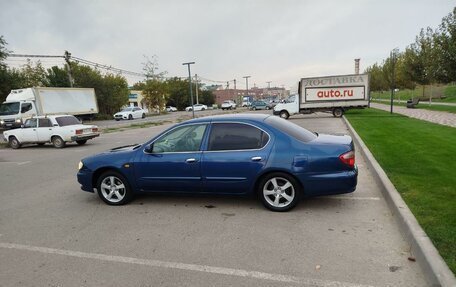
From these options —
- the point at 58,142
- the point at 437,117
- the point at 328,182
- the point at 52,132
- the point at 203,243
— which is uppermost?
the point at 52,132

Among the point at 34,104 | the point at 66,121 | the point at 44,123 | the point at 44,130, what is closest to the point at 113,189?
the point at 66,121

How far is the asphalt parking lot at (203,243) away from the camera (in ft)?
11.5

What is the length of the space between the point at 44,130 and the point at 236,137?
13381mm

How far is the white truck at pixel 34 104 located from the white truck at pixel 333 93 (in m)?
19.7

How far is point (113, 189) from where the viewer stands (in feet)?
19.9

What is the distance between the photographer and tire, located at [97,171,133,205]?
19.7 ft

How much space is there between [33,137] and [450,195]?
16490 mm

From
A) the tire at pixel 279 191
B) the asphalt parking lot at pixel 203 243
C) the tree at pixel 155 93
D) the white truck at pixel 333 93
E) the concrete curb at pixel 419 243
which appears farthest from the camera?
the tree at pixel 155 93

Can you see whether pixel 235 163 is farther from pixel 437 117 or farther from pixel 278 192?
pixel 437 117

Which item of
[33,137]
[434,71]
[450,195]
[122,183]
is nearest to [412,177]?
[450,195]

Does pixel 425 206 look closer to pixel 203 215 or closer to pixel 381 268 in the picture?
pixel 381 268

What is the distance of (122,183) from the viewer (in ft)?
19.7

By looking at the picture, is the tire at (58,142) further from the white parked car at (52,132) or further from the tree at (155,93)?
the tree at (155,93)

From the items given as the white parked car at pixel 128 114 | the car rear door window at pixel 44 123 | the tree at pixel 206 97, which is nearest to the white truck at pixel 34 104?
the white parked car at pixel 128 114
